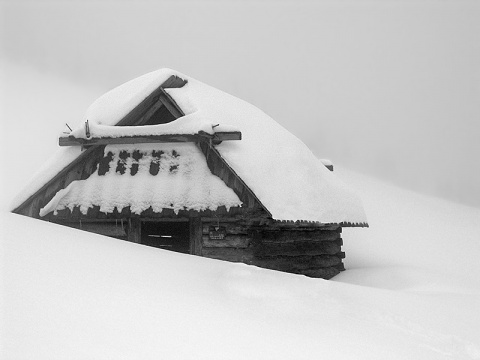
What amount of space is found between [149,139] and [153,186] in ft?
2.90

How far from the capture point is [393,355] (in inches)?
178

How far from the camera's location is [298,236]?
10742 millimetres

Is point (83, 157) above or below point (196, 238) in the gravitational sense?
above

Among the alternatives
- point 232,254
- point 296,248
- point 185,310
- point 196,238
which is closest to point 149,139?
point 196,238

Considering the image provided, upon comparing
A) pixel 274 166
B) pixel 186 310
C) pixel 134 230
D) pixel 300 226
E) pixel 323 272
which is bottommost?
pixel 186 310

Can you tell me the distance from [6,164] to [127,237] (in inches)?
644

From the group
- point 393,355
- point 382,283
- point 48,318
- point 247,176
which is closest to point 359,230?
point 382,283

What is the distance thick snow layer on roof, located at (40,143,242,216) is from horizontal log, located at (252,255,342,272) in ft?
4.49

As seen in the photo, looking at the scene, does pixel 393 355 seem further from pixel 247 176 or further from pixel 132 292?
pixel 247 176

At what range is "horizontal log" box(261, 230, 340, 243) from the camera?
10.1 m

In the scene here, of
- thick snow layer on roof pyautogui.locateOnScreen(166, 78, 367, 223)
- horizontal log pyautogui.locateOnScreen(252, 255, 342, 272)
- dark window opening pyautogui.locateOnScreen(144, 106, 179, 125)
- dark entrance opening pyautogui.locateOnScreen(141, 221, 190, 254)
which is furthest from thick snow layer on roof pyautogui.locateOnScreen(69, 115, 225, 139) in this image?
horizontal log pyautogui.locateOnScreen(252, 255, 342, 272)

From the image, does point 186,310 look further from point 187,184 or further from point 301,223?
point 301,223

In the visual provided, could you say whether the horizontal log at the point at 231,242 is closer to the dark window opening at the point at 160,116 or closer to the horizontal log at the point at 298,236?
the horizontal log at the point at 298,236

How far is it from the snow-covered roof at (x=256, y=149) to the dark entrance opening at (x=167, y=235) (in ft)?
8.48
